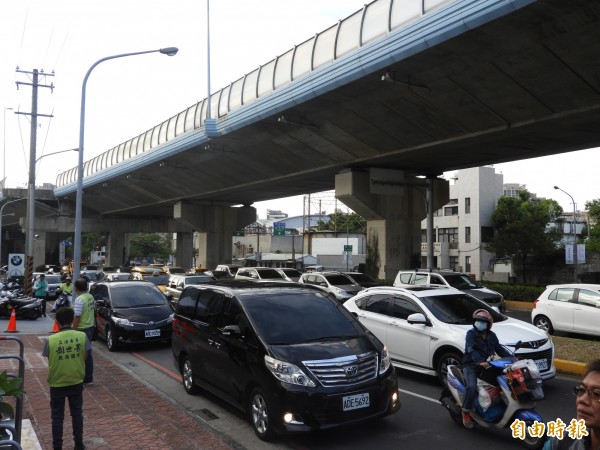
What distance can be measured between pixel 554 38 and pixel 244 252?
84.2 meters

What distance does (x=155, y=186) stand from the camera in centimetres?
4169

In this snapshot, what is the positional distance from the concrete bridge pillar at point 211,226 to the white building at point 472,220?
776 inches

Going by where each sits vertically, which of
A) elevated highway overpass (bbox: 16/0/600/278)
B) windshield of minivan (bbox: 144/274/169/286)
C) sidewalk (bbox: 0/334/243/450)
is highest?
elevated highway overpass (bbox: 16/0/600/278)

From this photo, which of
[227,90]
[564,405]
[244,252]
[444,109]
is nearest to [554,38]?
[444,109]

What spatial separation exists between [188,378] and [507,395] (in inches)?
194

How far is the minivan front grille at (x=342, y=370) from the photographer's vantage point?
5797 millimetres

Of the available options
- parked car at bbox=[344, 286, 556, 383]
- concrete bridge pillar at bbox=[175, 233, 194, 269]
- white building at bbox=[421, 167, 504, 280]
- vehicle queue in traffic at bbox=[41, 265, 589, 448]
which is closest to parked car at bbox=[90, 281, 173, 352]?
vehicle queue in traffic at bbox=[41, 265, 589, 448]

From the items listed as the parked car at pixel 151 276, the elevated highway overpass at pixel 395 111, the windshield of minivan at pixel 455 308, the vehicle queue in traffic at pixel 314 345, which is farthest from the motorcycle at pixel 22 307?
the windshield of minivan at pixel 455 308

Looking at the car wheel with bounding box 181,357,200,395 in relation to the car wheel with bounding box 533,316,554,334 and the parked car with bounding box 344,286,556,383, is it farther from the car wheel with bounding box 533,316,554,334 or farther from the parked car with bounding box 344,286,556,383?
the car wheel with bounding box 533,316,554,334

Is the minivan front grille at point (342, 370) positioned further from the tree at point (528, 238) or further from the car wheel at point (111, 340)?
the tree at point (528, 238)

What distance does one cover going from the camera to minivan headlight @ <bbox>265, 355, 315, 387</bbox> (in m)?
5.74

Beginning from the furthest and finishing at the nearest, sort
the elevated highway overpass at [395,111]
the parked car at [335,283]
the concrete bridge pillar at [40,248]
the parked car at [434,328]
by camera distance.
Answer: the concrete bridge pillar at [40,248]
the parked car at [335,283]
the elevated highway overpass at [395,111]
the parked car at [434,328]

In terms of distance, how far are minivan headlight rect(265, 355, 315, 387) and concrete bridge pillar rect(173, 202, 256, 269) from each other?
40179 millimetres

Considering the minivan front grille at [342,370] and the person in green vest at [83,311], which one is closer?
the minivan front grille at [342,370]
